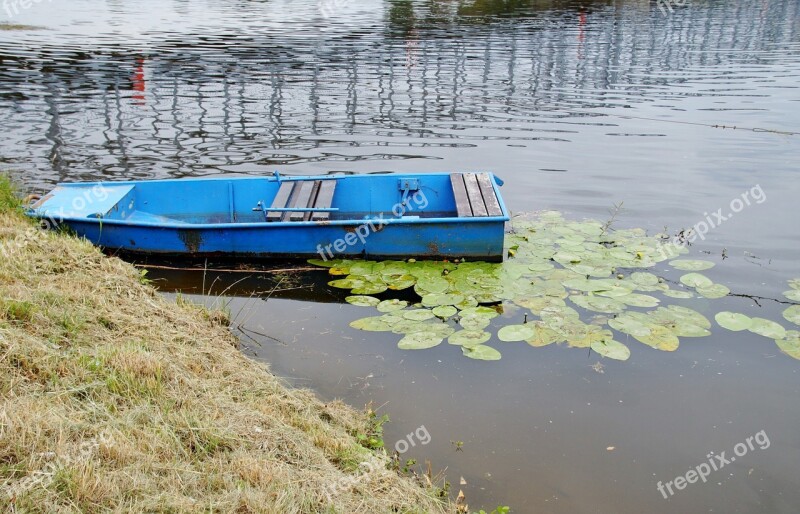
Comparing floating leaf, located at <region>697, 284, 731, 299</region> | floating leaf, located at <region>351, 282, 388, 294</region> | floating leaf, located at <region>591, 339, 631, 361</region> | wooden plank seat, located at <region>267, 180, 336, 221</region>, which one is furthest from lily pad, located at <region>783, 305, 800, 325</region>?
wooden plank seat, located at <region>267, 180, 336, 221</region>

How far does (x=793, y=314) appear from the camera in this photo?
700cm

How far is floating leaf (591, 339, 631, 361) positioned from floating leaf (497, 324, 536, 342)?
0.57 metres

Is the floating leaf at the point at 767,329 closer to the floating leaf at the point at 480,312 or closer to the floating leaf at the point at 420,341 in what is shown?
the floating leaf at the point at 480,312

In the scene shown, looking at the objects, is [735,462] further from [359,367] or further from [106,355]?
[106,355]

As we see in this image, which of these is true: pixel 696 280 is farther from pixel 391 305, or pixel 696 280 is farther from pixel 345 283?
pixel 345 283

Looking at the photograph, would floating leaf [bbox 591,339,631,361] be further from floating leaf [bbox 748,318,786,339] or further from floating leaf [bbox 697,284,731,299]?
floating leaf [bbox 697,284,731,299]

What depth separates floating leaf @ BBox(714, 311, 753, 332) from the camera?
668cm

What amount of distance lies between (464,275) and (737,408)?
3006 millimetres

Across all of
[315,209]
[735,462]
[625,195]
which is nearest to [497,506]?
[735,462]

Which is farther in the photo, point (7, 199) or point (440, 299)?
point (7, 199)

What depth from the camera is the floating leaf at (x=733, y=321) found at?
6.68 metres

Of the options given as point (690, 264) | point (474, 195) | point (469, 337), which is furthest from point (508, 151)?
point (469, 337)

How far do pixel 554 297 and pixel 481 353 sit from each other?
1333 mm

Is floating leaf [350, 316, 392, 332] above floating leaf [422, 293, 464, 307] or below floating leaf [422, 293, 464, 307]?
below
